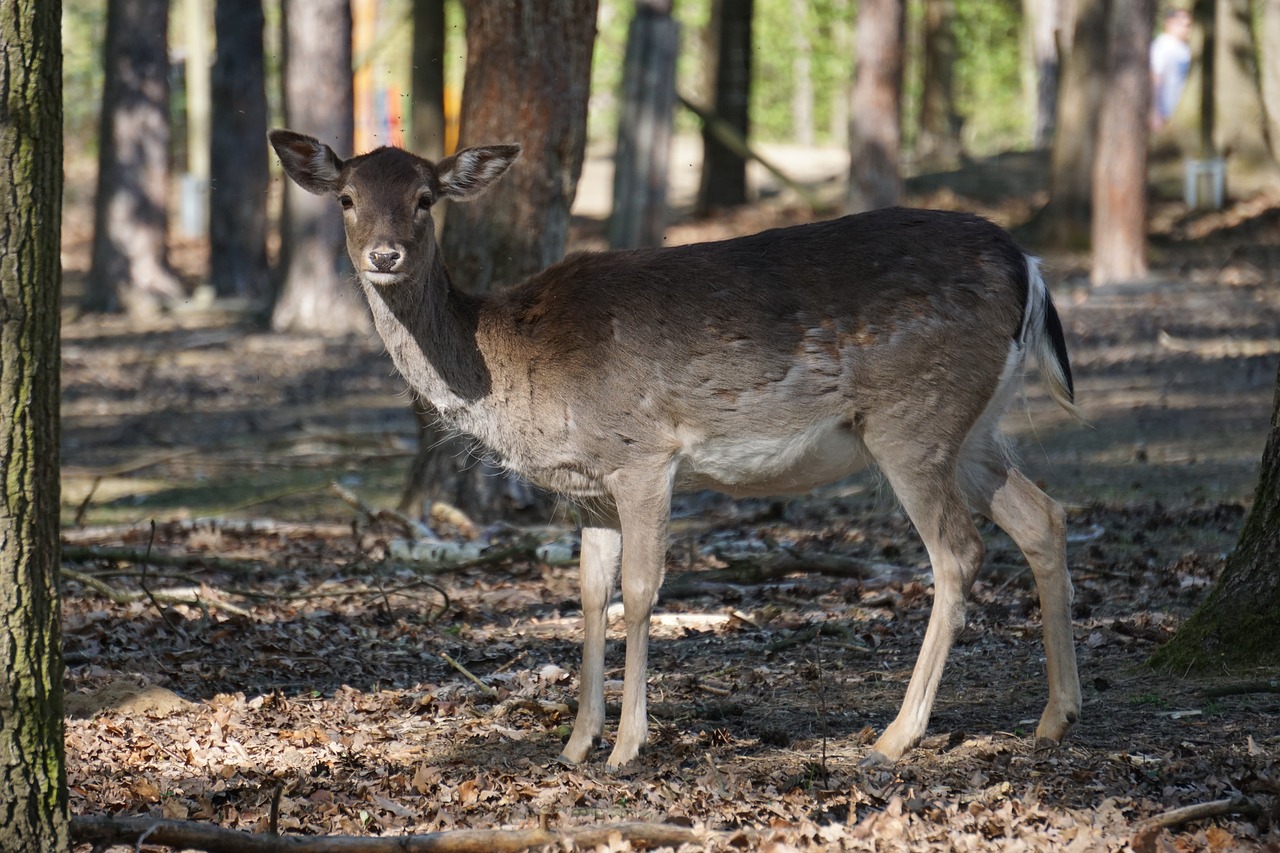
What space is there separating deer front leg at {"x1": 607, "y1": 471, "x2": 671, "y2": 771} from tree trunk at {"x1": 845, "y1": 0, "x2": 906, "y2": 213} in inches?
527

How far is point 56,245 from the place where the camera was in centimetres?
388

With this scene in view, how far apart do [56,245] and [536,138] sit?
5.01 meters

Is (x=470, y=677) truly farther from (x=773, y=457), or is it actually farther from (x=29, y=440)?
(x=29, y=440)

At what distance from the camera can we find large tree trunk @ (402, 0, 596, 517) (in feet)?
28.1

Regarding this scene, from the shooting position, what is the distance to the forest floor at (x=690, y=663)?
15.0ft

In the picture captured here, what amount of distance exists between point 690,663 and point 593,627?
1027 mm

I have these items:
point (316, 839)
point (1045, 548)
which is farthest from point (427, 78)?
point (316, 839)

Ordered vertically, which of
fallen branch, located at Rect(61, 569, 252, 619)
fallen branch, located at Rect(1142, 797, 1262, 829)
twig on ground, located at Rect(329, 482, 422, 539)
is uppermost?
fallen branch, located at Rect(1142, 797, 1262, 829)

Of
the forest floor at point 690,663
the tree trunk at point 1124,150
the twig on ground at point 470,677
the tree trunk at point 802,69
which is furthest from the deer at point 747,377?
the tree trunk at point 802,69

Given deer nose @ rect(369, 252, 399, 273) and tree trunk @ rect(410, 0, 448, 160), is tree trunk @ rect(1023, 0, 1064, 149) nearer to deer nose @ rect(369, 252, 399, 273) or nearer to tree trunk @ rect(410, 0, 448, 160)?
tree trunk @ rect(410, 0, 448, 160)

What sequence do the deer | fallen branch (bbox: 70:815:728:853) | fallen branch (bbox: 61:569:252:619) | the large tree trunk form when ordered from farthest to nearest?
the large tree trunk, fallen branch (bbox: 61:569:252:619), the deer, fallen branch (bbox: 70:815:728:853)

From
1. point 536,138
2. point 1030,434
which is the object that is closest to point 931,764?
point 536,138

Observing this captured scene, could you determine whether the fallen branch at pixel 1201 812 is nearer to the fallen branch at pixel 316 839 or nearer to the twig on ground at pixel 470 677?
the fallen branch at pixel 316 839

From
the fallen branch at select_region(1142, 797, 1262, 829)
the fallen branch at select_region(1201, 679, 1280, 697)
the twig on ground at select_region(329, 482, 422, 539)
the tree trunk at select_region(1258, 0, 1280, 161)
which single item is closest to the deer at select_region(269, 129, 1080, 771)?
the fallen branch at select_region(1201, 679, 1280, 697)
